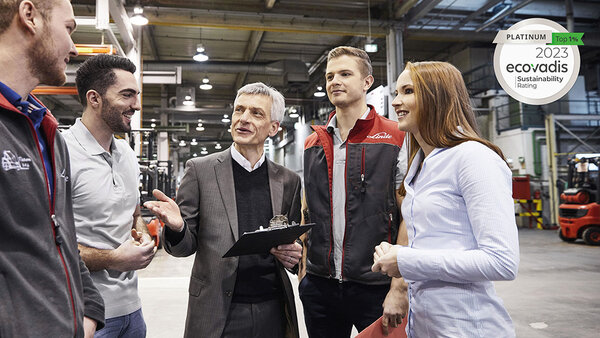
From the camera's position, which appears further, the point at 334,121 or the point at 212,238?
the point at 334,121

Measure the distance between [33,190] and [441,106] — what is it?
119 centimetres

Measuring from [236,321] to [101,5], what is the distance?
501 cm

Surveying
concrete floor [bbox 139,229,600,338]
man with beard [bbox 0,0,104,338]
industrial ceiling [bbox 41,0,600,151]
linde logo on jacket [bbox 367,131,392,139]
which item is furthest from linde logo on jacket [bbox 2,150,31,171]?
industrial ceiling [bbox 41,0,600,151]

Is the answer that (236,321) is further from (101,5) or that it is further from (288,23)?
(288,23)

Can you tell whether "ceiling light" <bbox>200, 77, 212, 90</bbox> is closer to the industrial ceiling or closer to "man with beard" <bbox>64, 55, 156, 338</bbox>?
the industrial ceiling

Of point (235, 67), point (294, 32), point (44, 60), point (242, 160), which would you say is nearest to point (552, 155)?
point (294, 32)

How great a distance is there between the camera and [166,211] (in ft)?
5.33

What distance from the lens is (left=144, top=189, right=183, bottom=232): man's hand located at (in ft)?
5.19

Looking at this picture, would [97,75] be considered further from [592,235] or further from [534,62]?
[592,235]

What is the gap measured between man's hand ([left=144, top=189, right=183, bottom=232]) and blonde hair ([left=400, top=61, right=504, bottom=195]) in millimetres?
958

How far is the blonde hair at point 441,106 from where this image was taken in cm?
141

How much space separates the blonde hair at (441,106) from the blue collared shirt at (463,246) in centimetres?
7

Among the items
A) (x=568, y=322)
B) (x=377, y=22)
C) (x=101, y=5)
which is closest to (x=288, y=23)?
(x=377, y=22)

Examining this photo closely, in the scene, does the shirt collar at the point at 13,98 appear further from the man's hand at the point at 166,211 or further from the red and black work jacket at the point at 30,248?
the man's hand at the point at 166,211
